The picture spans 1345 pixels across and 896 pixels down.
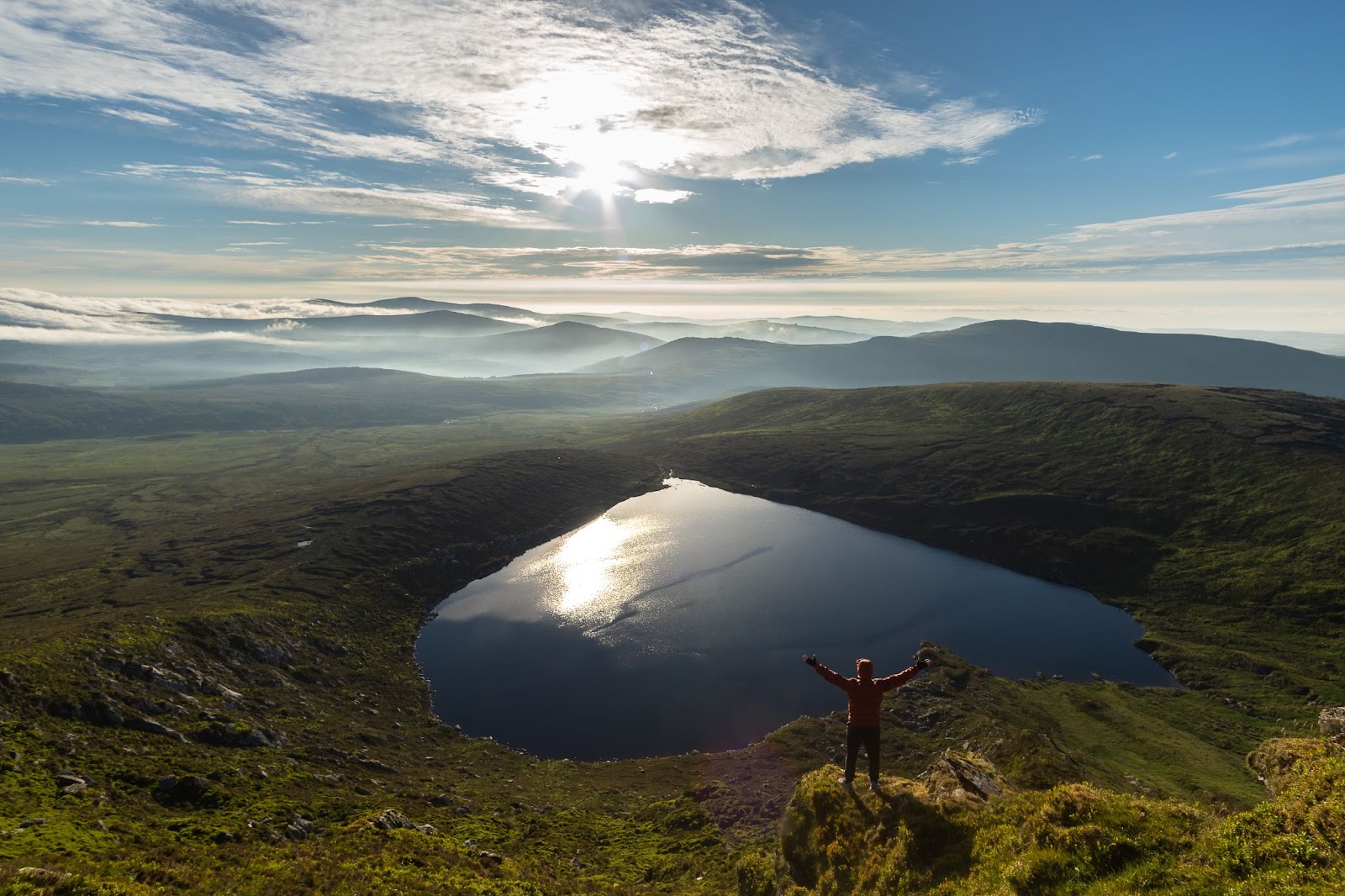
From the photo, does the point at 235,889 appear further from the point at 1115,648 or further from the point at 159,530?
the point at 159,530

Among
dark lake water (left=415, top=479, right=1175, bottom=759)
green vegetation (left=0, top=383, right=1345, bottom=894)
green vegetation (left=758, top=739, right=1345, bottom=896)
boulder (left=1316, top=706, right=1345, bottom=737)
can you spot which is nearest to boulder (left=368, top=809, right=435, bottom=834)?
green vegetation (left=0, top=383, right=1345, bottom=894)

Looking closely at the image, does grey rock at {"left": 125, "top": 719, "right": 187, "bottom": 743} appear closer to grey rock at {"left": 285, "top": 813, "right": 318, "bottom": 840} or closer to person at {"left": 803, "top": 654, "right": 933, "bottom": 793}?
grey rock at {"left": 285, "top": 813, "right": 318, "bottom": 840}

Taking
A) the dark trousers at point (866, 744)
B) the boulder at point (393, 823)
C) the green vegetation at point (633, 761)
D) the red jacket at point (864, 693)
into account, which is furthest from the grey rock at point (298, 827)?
the red jacket at point (864, 693)

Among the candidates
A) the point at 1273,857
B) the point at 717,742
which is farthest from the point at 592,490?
the point at 1273,857

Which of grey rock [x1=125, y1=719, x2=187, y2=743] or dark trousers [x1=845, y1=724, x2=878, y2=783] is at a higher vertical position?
dark trousers [x1=845, y1=724, x2=878, y2=783]

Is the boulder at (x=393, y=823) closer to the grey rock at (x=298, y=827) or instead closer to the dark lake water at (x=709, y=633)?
the grey rock at (x=298, y=827)

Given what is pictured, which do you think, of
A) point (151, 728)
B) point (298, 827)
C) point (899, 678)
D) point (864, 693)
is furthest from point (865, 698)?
point (151, 728)
